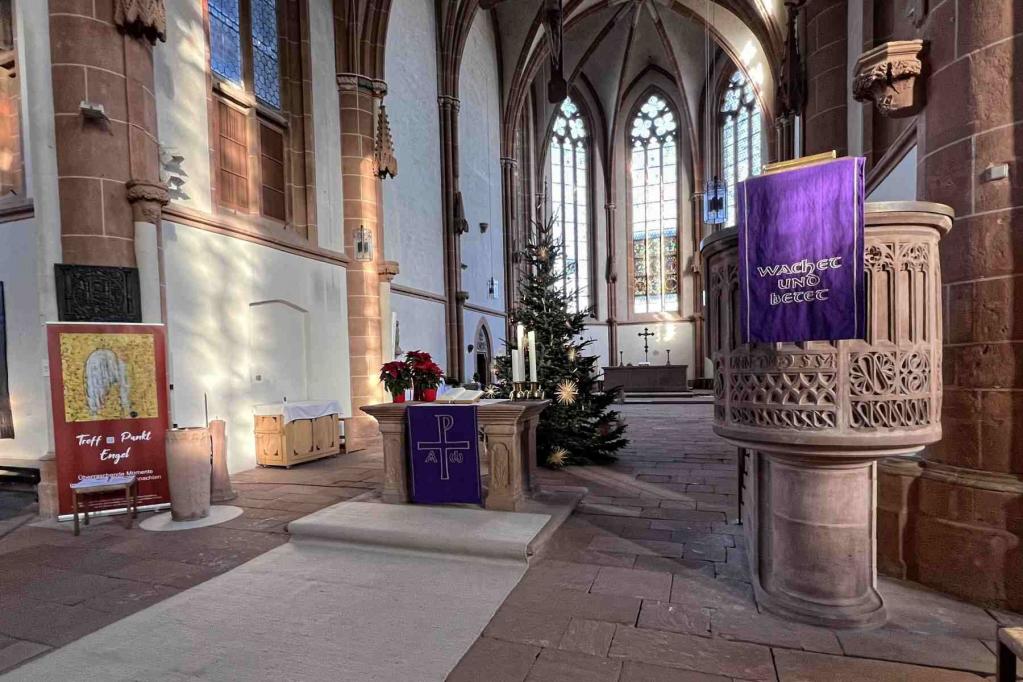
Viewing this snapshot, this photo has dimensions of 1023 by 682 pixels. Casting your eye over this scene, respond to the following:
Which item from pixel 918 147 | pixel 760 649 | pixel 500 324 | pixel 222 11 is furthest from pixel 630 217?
pixel 760 649

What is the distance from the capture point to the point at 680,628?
2.84 metres

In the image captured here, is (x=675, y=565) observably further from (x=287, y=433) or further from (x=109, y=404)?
(x=287, y=433)

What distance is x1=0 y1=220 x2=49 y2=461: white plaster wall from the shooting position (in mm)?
5988

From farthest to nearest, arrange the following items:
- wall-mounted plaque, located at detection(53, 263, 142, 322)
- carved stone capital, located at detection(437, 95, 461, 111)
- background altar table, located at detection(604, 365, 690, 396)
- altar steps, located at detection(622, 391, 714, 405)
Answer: background altar table, located at detection(604, 365, 690, 396) < altar steps, located at detection(622, 391, 714, 405) < carved stone capital, located at detection(437, 95, 461, 111) < wall-mounted plaque, located at detection(53, 263, 142, 322)

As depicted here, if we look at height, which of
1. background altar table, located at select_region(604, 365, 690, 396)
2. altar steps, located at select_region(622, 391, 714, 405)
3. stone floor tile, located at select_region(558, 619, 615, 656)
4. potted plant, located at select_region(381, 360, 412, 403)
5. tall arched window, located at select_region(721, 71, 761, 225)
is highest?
tall arched window, located at select_region(721, 71, 761, 225)

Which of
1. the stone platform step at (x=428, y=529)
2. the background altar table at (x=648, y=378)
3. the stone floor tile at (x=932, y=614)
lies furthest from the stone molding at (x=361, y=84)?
the background altar table at (x=648, y=378)

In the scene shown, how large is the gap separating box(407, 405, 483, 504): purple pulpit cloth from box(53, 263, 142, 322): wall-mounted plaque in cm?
330

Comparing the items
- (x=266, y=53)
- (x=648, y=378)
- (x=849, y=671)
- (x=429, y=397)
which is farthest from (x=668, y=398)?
(x=849, y=671)

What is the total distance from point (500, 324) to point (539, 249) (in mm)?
10883

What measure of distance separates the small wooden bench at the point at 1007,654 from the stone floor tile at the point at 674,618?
3.96 feet

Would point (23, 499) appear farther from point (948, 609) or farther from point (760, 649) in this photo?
point (948, 609)

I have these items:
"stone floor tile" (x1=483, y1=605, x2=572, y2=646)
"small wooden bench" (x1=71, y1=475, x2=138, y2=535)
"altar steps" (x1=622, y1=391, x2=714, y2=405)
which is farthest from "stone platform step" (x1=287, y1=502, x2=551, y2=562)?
"altar steps" (x1=622, y1=391, x2=714, y2=405)

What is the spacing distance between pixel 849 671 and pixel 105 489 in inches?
230

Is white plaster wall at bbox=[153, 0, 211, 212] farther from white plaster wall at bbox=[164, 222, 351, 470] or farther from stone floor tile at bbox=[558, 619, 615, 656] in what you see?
stone floor tile at bbox=[558, 619, 615, 656]
